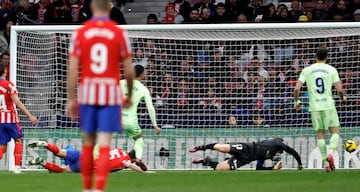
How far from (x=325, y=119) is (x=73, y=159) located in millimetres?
4206

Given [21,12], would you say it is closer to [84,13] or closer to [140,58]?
[84,13]

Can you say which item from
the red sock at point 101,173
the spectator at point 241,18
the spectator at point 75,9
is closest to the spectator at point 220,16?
the spectator at point 241,18

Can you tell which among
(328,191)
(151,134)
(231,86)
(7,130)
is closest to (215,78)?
(231,86)

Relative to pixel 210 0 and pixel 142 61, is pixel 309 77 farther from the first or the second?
pixel 210 0

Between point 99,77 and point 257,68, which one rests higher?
point 257,68

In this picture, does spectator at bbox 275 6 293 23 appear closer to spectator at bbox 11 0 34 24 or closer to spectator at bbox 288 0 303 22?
spectator at bbox 288 0 303 22

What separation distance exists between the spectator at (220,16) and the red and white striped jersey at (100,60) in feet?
44.9

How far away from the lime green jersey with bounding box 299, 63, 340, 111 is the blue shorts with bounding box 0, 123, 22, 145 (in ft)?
16.0

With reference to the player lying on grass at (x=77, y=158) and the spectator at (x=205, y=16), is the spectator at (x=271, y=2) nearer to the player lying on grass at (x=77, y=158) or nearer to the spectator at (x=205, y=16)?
the spectator at (x=205, y=16)

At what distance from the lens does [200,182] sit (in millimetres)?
14000

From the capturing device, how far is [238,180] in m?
14.4

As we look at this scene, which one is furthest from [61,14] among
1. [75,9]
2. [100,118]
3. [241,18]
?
[100,118]

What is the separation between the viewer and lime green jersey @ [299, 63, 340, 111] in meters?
16.8

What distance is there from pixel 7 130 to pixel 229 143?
4158 millimetres
